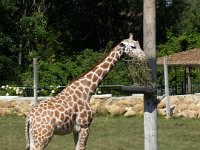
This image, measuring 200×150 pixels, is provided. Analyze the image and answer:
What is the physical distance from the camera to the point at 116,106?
55.8ft

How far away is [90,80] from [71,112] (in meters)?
0.66

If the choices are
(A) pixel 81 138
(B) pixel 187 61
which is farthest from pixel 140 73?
(B) pixel 187 61

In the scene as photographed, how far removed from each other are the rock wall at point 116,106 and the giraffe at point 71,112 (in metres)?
8.65

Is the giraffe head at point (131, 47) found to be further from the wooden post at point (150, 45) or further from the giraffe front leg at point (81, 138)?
the giraffe front leg at point (81, 138)

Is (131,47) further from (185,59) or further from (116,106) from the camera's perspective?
(185,59)

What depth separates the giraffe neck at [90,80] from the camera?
26.2 feet

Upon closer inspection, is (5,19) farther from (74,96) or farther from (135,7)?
(74,96)

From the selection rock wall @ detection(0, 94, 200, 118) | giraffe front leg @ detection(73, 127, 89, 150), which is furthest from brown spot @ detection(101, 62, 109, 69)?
rock wall @ detection(0, 94, 200, 118)

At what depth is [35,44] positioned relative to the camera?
87.1 feet

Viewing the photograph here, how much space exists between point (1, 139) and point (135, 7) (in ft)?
62.8

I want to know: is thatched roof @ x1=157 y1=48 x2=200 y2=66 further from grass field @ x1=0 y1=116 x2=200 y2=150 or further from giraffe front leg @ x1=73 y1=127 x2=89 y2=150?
giraffe front leg @ x1=73 y1=127 x2=89 y2=150

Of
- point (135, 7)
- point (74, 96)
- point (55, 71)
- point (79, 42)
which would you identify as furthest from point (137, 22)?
point (74, 96)

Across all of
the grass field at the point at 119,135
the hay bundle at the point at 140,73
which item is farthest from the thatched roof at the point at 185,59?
the hay bundle at the point at 140,73

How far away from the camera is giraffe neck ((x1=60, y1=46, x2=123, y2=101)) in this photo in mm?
7980
